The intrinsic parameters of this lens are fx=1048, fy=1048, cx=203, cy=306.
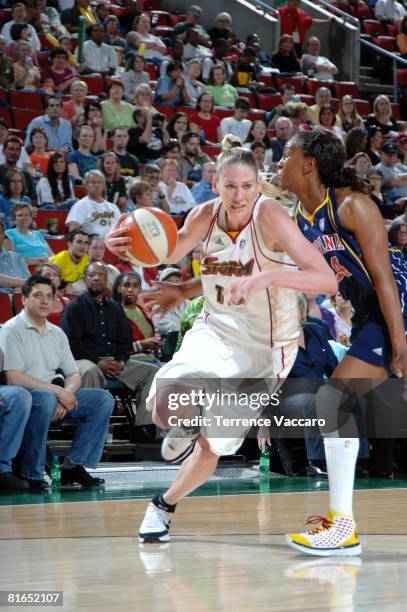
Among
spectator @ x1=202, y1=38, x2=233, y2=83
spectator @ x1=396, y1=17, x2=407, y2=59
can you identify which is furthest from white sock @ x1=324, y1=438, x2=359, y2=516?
spectator @ x1=396, y1=17, x2=407, y2=59

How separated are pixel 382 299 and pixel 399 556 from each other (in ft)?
3.40

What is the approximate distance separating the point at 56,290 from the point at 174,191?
3451 mm

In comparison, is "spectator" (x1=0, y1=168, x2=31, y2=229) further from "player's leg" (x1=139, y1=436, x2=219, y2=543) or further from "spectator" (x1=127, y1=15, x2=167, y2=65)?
"player's leg" (x1=139, y1=436, x2=219, y2=543)

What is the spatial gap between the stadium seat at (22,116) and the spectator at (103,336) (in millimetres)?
4343

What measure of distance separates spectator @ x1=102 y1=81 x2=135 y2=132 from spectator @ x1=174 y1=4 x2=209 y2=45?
3281 mm

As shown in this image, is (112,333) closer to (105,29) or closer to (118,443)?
(118,443)

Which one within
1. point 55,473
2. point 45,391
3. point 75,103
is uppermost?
point 75,103

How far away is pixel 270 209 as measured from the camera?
14.0 feet

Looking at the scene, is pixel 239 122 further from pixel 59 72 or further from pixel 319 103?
pixel 59 72

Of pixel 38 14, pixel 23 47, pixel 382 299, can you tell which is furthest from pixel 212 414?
pixel 38 14

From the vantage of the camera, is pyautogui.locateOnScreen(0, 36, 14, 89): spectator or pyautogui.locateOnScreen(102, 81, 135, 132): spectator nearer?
pyautogui.locateOnScreen(0, 36, 14, 89): spectator

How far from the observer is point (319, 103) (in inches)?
580

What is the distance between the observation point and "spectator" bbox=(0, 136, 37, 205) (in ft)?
32.4

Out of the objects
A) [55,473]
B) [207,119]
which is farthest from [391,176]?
[55,473]
